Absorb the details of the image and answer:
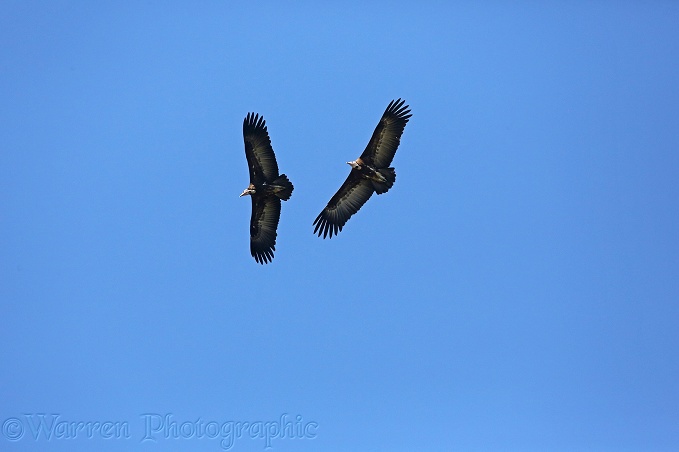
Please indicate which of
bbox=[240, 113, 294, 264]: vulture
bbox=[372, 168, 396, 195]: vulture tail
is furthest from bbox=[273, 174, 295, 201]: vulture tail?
bbox=[372, 168, 396, 195]: vulture tail

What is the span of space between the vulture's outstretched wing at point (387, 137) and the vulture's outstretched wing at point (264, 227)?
369cm

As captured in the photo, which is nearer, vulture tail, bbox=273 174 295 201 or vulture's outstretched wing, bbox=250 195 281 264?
vulture tail, bbox=273 174 295 201

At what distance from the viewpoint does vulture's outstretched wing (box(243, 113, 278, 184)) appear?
34375mm

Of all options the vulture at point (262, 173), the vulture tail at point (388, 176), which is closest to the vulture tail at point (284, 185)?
the vulture at point (262, 173)

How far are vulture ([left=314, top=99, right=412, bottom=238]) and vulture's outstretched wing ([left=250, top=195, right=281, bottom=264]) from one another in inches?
61.6

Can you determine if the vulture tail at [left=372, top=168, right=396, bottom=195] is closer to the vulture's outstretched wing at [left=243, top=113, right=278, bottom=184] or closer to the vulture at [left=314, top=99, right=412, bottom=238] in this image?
the vulture at [left=314, top=99, right=412, bottom=238]

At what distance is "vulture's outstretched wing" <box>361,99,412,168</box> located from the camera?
33.6 metres

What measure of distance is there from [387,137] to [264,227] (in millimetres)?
5507

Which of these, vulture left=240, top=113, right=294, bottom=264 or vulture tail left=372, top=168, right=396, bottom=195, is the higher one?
vulture left=240, top=113, right=294, bottom=264

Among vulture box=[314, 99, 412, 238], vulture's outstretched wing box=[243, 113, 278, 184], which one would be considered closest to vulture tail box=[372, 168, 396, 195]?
vulture box=[314, 99, 412, 238]

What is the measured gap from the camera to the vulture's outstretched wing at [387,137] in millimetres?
33625

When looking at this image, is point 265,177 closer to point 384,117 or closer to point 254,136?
point 254,136

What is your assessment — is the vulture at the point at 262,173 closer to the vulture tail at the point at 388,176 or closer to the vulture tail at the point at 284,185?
the vulture tail at the point at 284,185

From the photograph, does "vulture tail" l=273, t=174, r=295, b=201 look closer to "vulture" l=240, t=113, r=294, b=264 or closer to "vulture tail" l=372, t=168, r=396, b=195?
"vulture" l=240, t=113, r=294, b=264
